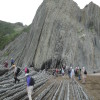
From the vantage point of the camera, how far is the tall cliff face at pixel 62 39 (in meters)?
49.1

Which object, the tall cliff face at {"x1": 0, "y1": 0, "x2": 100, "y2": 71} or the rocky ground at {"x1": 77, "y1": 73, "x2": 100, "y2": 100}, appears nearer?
the rocky ground at {"x1": 77, "y1": 73, "x2": 100, "y2": 100}

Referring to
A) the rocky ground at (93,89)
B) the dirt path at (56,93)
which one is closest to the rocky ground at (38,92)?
the dirt path at (56,93)

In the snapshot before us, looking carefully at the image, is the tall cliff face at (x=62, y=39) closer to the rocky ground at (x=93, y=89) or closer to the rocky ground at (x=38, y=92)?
the rocky ground at (x=93, y=89)

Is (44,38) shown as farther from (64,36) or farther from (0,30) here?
(0,30)

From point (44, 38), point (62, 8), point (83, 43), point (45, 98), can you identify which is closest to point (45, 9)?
point (62, 8)

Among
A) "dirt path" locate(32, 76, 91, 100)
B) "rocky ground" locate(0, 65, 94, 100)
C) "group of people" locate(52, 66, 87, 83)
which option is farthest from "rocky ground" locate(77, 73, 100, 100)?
"group of people" locate(52, 66, 87, 83)

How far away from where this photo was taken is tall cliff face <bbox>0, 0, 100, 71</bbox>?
4911 cm

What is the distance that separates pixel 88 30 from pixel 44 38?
59.2ft

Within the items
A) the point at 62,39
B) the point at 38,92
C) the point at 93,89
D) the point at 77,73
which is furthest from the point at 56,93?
the point at 62,39

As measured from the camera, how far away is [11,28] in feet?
356

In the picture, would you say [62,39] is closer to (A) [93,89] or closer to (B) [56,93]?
(A) [93,89]

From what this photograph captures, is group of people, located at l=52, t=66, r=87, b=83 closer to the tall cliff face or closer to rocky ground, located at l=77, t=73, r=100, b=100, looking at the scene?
rocky ground, located at l=77, t=73, r=100, b=100

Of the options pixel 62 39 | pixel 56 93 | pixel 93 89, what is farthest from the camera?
pixel 62 39

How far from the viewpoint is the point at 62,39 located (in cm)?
5138
